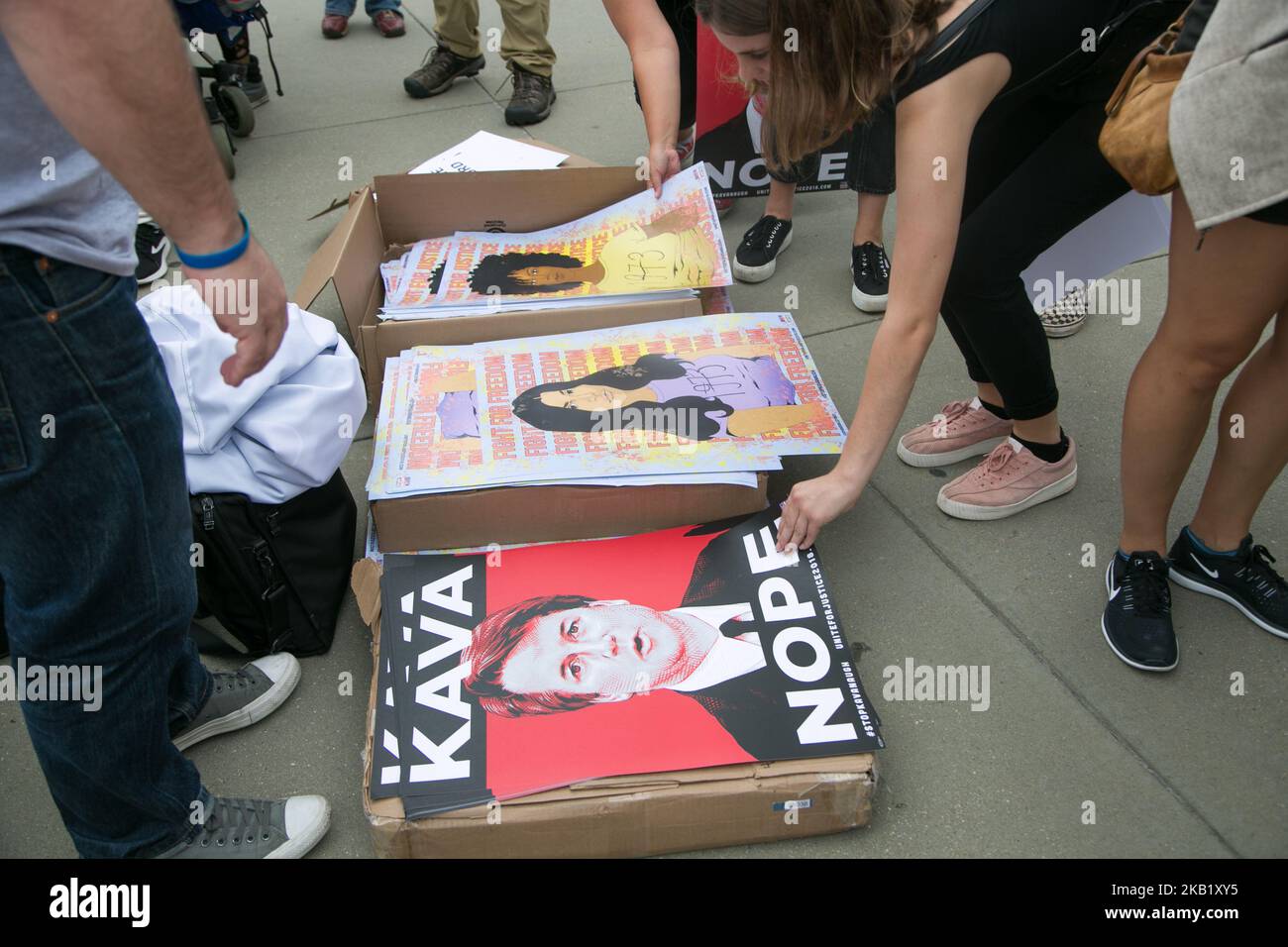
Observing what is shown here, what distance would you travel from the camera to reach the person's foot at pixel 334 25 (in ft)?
13.5

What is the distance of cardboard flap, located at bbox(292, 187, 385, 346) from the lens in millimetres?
1928

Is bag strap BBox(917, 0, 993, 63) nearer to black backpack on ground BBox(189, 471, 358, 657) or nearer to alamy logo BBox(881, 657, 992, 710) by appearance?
alamy logo BBox(881, 657, 992, 710)

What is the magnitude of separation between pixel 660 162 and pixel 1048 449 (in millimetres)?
996

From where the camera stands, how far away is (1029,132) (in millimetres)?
1646

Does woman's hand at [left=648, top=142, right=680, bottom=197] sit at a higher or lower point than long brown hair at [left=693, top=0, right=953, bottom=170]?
lower

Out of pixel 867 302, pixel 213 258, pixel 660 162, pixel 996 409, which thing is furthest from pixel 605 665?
pixel 867 302

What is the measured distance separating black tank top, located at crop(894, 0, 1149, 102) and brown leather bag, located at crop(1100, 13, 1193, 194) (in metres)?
0.10

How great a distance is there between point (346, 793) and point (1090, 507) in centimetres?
144

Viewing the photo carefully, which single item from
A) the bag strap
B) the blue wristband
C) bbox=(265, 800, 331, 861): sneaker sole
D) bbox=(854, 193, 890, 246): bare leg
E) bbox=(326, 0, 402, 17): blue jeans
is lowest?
bbox=(265, 800, 331, 861): sneaker sole

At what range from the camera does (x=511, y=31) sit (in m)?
3.38

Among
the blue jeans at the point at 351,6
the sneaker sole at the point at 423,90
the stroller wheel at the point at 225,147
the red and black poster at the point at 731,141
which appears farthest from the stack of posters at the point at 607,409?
the blue jeans at the point at 351,6

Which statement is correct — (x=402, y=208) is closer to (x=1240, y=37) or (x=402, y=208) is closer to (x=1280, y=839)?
(x=1240, y=37)

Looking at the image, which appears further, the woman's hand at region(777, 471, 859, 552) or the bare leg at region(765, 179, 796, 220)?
the bare leg at region(765, 179, 796, 220)

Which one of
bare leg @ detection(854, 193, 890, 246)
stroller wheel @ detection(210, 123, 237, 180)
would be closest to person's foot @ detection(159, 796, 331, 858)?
bare leg @ detection(854, 193, 890, 246)
